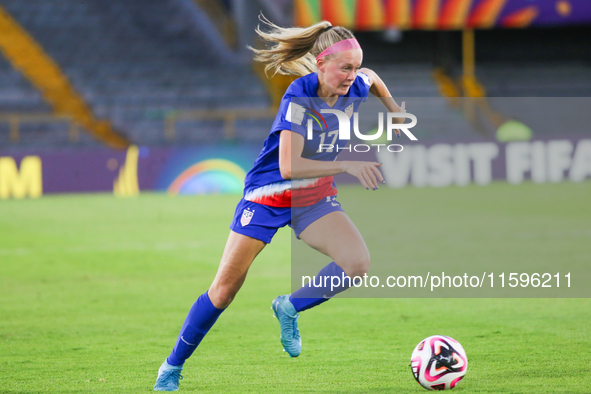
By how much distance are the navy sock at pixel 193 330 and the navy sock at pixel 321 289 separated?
0.56 m

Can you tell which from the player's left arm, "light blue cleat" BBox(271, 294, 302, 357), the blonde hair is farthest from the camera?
the player's left arm

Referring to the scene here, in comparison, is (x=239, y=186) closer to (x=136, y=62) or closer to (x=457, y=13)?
(x=136, y=62)

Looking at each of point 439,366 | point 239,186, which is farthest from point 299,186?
point 239,186

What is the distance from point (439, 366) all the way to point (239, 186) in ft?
49.6

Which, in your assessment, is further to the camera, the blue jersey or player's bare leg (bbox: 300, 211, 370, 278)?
player's bare leg (bbox: 300, 211, 370, 278)

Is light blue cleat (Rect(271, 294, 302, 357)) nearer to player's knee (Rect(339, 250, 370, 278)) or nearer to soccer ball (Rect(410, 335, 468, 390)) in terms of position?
player's knee (Rect(339, 250, 370, 278))

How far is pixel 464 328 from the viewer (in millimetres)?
5379

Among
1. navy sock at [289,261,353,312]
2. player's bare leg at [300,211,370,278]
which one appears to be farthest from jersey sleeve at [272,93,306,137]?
navy sock at [289,261,353,312]

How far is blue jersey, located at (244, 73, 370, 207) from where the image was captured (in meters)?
4.05

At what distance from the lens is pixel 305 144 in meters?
4.29

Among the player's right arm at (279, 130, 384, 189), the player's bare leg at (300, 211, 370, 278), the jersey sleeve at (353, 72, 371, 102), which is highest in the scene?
the jersey sleeve at (353, 72, 371, 102)

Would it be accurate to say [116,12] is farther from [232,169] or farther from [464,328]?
[464,328]

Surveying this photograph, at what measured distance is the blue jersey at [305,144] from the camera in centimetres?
405

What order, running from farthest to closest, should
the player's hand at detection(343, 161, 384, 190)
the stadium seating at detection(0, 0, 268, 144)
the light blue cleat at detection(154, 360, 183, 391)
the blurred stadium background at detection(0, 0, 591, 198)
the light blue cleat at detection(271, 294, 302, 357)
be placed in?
the stadium seating at detection(0, 0, 268, 144), the blurred stadium background at detection(0, 0, 591, 198), the light blue cleat at detection(271, 294, 302, 357), the light blue cleat at detection(154, 360, 183, 391), the player's hand at detection(343, 161, 384, 190)
